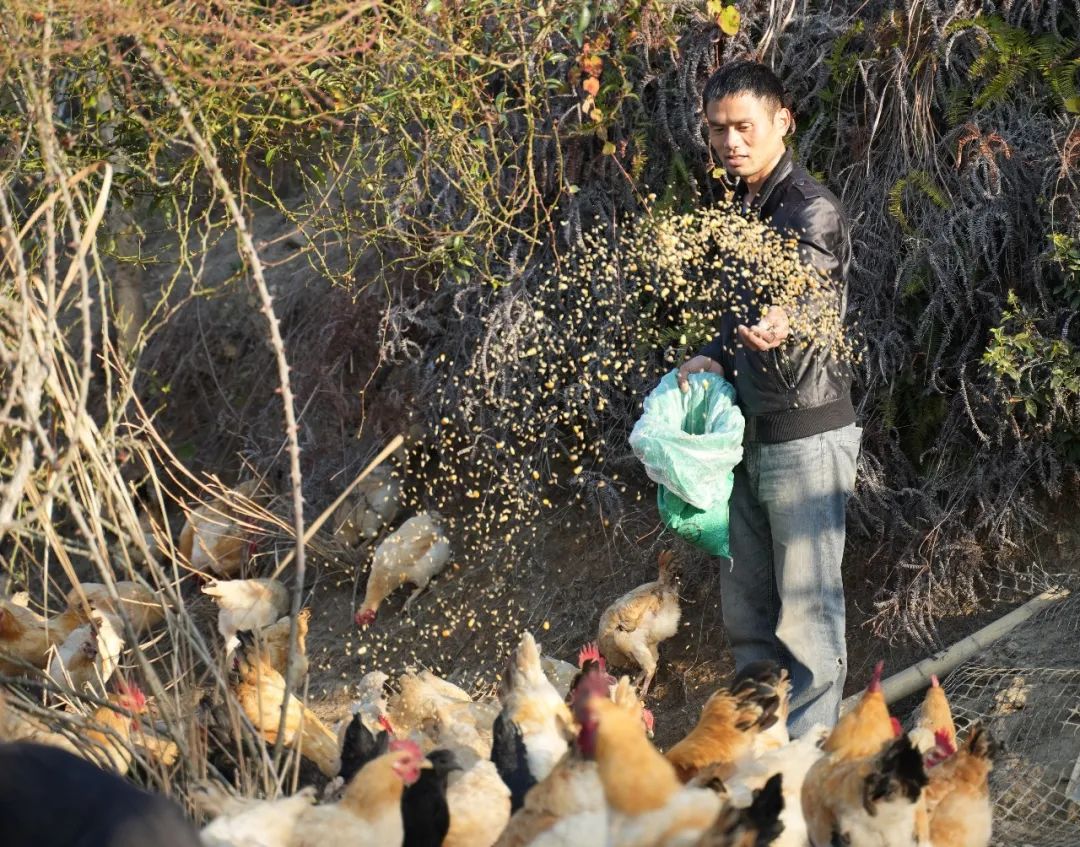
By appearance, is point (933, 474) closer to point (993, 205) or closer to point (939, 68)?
point (993, 205)

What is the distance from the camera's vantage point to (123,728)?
12.1 feet

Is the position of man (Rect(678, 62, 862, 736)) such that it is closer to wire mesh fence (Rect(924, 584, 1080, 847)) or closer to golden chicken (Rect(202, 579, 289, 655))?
wire mesh fence (Rect(924, 584, 1080, 847))

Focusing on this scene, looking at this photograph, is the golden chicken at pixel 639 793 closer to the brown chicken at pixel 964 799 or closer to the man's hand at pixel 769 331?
the brown chicken at pixel 964 799

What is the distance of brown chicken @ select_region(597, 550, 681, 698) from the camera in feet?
17.2

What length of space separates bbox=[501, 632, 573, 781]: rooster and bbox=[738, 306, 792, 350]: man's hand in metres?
1.25

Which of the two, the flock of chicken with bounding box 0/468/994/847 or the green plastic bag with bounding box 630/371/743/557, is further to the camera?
the green plastic bag with bounding box 630/371/743/557

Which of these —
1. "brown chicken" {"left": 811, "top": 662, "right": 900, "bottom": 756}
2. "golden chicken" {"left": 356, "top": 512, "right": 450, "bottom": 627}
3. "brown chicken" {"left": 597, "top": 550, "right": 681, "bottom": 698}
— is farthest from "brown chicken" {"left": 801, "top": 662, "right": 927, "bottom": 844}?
"golden chicken" {"left": 356, "top": 512, "right": 450, "bottom": 627}

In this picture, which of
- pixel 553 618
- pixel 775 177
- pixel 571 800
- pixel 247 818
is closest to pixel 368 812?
pixel 247 818

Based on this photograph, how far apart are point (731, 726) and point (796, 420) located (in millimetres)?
932

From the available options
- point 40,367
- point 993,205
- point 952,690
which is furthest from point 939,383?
point 40,367

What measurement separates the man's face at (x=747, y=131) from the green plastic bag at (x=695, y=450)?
67cm

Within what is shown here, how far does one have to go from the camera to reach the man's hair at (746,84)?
12.4 ft

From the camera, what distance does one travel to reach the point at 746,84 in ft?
12.4

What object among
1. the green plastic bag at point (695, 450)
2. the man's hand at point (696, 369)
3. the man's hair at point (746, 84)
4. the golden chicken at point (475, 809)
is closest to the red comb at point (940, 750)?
the green plastic bag at point (695, 450)
